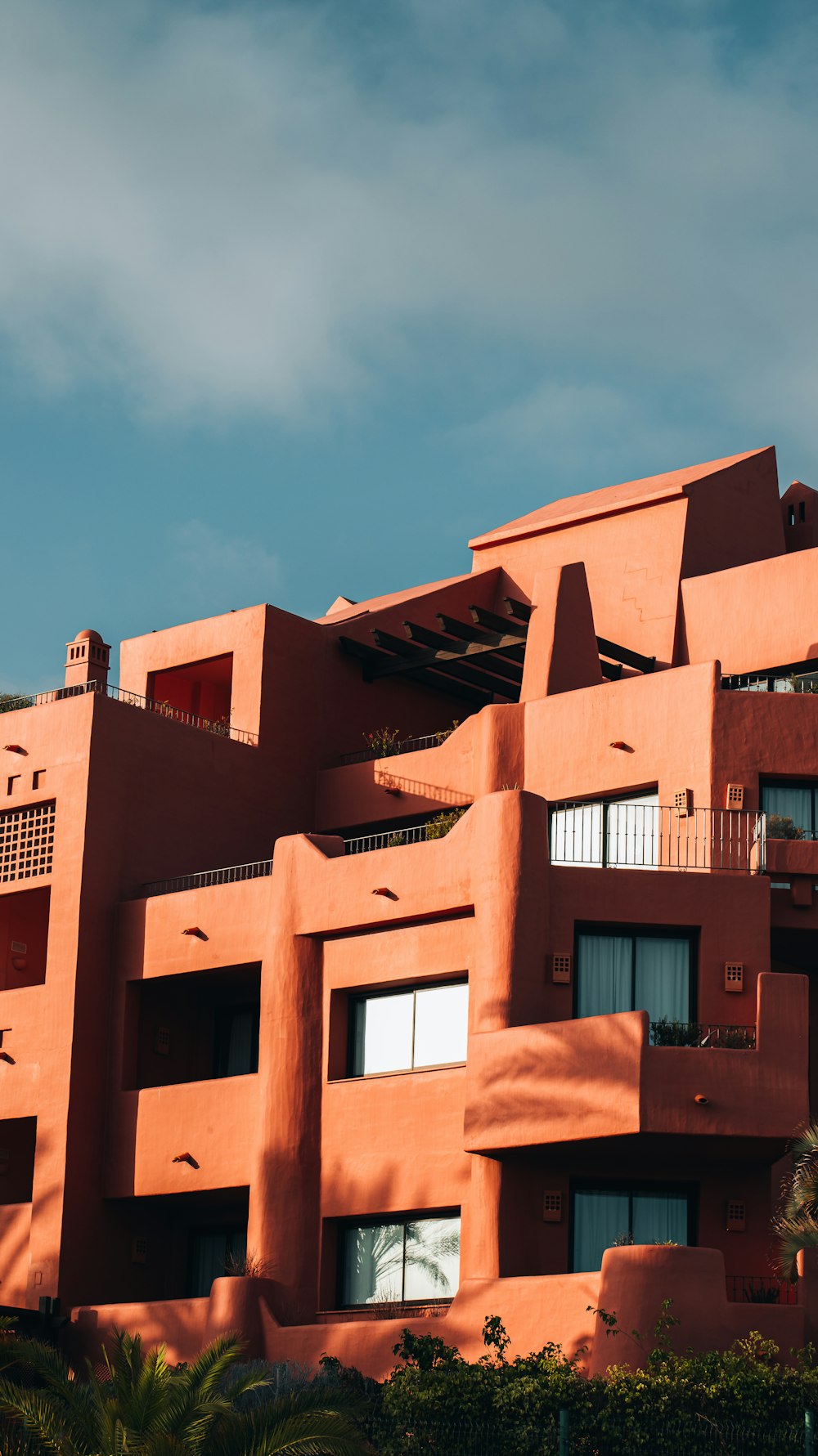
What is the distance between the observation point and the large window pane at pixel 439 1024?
33375 mm

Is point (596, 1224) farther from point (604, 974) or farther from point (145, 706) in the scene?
point (145, 706)

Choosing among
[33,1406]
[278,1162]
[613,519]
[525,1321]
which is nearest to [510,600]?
[613,519]

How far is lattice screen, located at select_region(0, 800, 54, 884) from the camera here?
3850 centimetres

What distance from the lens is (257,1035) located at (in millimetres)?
38594

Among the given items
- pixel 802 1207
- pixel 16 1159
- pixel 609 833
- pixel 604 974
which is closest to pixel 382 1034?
pixel 604 974

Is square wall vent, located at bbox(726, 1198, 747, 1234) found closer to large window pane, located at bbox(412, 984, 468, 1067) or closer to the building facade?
the building facade

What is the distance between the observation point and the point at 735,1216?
31297 mm

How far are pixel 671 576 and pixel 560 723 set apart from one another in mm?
6884

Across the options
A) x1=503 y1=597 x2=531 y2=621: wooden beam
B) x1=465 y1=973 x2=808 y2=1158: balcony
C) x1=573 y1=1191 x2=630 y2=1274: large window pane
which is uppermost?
x1=503 y1=597 x2=531 y2=621: wooden beam

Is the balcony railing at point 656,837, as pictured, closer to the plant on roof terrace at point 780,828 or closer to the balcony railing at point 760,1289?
the plant on roof terrace at point 780,828

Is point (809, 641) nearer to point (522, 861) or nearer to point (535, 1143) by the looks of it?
point (522, 861)

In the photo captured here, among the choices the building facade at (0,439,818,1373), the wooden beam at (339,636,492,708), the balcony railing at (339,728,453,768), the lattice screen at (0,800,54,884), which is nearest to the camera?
the building facade at (0,439,818,1373)

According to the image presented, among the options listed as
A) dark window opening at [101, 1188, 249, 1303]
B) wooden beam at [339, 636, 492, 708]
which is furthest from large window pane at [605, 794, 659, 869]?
wooden beam at [339, 636, 492, 708]

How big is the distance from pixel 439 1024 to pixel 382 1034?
3.95 feet
